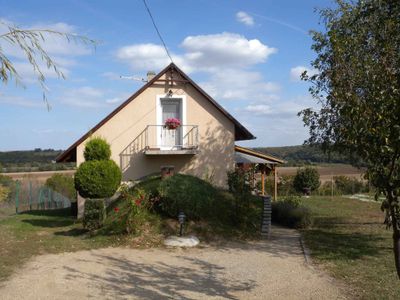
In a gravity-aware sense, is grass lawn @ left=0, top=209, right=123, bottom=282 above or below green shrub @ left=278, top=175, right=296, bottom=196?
below

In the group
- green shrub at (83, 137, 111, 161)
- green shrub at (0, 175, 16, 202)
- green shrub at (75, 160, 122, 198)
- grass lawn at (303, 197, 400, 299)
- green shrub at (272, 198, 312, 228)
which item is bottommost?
grass lawn at (303, 197, 400, 299)

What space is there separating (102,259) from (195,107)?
415 inches

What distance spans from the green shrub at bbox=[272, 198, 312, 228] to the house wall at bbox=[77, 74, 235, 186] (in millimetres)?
2836

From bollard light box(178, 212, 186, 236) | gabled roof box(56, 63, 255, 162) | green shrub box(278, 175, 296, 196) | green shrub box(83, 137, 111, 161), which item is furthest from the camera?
green shrub box(278, 175, 296, 196)

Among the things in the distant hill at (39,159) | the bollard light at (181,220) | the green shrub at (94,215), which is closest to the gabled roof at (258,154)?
the green shrub at (94,215)

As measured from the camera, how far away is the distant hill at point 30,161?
69.8 m

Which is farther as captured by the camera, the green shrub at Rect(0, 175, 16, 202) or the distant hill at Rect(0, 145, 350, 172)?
the distant hill at Rect(0, 145, 350, 172)

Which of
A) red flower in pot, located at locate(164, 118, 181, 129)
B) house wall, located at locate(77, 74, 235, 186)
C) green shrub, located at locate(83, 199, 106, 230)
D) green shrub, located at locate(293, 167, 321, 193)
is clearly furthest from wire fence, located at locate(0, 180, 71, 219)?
green shrub, located at locate(293, 167, 321, 193)

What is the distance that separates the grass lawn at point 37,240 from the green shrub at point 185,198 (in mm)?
2021

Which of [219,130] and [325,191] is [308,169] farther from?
[219,130]

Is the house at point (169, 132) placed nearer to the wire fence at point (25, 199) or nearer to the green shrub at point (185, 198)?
the green shrub at point (185, 198)

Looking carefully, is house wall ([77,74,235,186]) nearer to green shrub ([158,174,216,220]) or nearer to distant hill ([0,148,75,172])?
green shrub ([158,174,216,220])

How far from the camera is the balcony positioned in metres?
19.8

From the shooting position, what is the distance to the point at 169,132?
20.0 m
